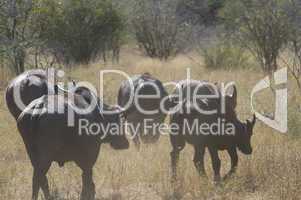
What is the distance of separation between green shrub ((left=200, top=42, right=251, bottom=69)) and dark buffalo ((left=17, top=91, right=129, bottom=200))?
15.4 m

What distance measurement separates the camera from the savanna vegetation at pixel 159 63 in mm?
6824

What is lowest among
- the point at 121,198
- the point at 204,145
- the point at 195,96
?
the point at 121,198

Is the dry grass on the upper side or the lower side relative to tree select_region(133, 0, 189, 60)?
lower

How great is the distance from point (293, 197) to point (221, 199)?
768 mm

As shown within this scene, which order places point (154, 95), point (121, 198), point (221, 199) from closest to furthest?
point (221, 199)
point (121, 198)
point (154, 95)

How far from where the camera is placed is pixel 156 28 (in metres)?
26.9

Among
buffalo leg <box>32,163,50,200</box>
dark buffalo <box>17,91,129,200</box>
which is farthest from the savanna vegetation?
dark buffalo <box>17,91,129,200</box>

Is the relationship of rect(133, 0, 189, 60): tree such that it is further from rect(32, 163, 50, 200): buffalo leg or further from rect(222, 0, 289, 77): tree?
rect(32, 163, 50, 200): buffalo leg

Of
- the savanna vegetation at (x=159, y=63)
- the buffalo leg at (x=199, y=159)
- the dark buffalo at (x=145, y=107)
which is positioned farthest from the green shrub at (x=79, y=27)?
the buffalo leg at (x=199, y=159)

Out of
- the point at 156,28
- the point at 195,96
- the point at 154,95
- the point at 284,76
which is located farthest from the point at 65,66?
the point at 195,96

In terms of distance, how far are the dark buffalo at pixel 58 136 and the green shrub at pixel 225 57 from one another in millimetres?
15374

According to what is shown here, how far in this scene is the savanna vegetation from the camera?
269 inches

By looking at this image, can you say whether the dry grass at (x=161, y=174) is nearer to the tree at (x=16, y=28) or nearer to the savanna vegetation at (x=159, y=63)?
the savanna vegetation at (x=159, y=63)

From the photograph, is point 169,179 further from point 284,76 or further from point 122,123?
point 284,76
